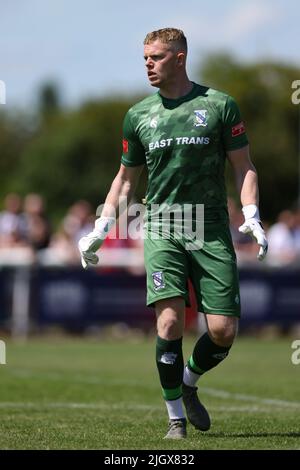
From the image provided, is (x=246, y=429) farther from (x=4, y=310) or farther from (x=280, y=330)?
(x=280, y=330)

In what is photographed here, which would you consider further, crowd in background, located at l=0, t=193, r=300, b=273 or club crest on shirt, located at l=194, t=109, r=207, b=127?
crowd in background, located at l=0, t=193, r=300, b=273

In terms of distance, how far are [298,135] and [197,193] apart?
271 ft

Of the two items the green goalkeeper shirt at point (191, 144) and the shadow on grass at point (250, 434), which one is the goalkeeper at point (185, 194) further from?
the shadow on grass at point (250, 434)

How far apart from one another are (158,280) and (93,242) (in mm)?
607

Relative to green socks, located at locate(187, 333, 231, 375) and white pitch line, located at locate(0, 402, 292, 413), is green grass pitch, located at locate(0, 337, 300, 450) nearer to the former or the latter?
white pitch line, located at locate(0, 402, 292, 413)

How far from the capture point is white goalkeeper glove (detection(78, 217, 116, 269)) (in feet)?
26.7

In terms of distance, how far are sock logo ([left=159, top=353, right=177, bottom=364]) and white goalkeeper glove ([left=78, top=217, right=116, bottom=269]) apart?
819 millimetres

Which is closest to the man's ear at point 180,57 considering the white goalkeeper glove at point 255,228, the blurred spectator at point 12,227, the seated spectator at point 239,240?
the white goalkeeper glove at point 255,228

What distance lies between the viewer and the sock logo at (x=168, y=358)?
7.85 metres

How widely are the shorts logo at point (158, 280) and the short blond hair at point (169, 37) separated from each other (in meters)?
1.51

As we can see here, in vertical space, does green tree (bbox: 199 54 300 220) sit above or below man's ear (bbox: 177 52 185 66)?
above

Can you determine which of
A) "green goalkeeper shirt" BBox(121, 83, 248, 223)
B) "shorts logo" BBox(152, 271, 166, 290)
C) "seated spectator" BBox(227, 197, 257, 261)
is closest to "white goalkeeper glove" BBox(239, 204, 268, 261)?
"green goalkeeper shirt" BBox(121, 83, 248, 223)

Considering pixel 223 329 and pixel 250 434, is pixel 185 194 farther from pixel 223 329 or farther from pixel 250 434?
pixel 250 434

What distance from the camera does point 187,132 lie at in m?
7.89
